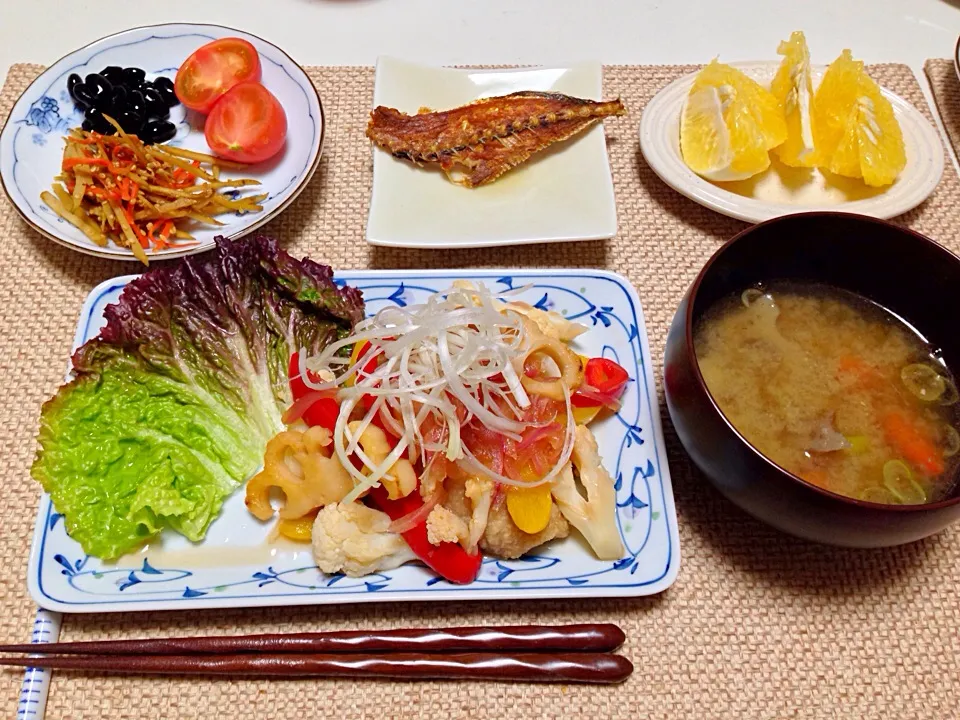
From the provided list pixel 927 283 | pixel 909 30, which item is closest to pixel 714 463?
pixel 927 283

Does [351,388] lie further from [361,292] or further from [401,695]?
[401,695]

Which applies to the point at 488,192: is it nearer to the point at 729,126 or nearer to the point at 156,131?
the point at 729,126

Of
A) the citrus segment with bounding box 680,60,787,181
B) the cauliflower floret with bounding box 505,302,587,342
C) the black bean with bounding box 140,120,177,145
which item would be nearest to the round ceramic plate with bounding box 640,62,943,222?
the citrus segment with bounding box 680,60,787,181

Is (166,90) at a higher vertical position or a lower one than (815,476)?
higher

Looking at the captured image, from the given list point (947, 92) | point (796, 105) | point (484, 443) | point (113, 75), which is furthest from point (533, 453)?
point (947, 92)

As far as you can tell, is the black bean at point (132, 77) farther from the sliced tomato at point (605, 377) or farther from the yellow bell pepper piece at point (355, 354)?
the sliced tomato at point (605, 377)

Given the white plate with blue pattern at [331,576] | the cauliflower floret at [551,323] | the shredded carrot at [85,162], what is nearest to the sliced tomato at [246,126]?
the shredded carrot at [85,162]

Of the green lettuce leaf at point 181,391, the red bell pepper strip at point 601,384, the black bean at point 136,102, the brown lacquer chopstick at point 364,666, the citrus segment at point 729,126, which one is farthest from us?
the black bean at point 136,102
